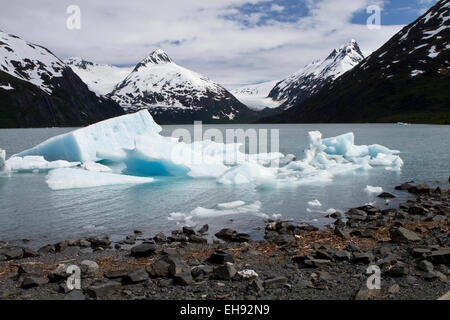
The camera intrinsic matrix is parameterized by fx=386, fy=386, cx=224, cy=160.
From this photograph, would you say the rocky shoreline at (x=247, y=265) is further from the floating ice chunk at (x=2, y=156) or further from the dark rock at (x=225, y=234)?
the floating ice chunk at (x=2, y=156)

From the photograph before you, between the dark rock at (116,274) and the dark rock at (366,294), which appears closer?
the dark rock at (366,294)

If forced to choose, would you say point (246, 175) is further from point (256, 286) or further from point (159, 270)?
point (256, 286)

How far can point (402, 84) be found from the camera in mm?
154250

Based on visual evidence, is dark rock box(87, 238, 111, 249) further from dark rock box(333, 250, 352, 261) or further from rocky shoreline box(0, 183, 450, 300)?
dark rock box(333, 250, 352, 261)

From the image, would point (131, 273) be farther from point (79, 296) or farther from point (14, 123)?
point (14, 123)

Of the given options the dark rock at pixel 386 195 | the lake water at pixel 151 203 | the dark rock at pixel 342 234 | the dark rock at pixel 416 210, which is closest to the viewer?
the dark rock at pixel 342 234

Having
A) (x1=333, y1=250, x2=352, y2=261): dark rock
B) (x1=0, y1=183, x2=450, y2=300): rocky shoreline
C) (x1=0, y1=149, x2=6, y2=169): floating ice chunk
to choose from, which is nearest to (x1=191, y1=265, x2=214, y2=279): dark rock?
(x1=0, y1=183, x2=450, y2=300): rocky shoreline

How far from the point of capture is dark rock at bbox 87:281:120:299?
6.96 meters

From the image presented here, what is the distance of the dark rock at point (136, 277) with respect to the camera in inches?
300

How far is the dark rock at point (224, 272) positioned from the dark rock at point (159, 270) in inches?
39.0

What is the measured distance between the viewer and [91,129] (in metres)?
31.3

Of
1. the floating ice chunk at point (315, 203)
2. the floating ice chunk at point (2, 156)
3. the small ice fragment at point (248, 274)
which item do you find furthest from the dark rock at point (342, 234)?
the floating ice chunk at point (2, 156)

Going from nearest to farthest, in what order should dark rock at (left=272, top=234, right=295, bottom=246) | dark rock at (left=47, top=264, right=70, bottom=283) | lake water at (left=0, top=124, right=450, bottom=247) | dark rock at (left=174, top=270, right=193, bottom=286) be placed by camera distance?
dark rock at (left=174, top=270, right=193, bottom=286), dark rock at (left=47, top=264, right=70, bottom=283), dark rock at (left=272, top=234, right=295, bottom=246), lake water at (left=0, top=124, right=450, bottom=247)

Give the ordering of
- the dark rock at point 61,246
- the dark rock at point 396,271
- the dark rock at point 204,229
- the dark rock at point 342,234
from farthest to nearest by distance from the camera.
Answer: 1. the dark rock at point 204,229
2. the dark rock at point 342,234
3. the dark rock at point 61,246
4. the dark rock at point 396,271
